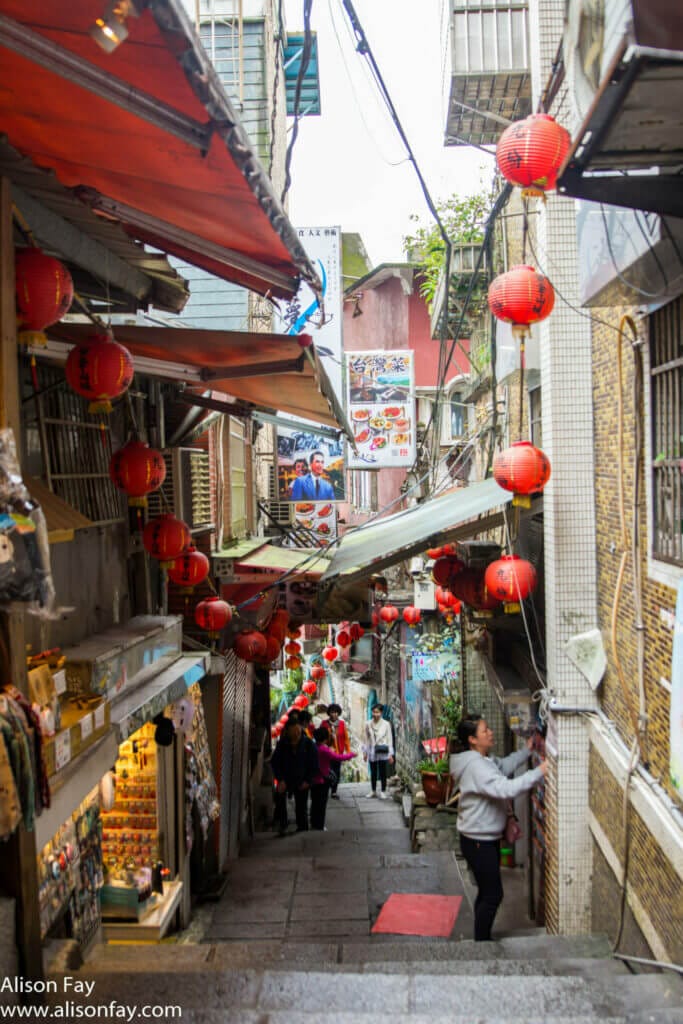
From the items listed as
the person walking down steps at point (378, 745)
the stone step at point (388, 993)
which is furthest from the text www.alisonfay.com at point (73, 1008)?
the person walking down steps at point (378, 745)

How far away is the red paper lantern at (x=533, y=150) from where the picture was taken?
5438 millimetres

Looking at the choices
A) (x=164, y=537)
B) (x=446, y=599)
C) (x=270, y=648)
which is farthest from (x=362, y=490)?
(x=164, y=537)

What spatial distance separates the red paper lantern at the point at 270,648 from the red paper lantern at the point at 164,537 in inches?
167

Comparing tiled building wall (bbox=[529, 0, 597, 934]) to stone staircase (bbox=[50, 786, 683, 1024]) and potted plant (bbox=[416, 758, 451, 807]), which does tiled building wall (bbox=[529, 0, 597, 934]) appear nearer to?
stone staircase (bbox=[50, 786, 683, 1024])

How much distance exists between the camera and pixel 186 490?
12242mm

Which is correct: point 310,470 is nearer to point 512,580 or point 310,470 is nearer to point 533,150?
point 512,580

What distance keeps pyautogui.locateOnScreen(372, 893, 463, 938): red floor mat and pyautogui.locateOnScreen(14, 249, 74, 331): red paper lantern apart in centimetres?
757

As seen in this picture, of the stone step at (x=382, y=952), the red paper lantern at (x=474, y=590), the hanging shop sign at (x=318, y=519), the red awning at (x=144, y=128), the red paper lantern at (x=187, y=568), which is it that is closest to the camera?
the red awning at (x=144, y=128)

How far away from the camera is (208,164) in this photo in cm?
400

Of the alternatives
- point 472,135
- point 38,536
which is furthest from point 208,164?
point 472,135

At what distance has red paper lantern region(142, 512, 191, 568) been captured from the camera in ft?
30.4

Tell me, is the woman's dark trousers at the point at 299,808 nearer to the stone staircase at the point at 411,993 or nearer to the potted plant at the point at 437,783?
the potted plant at the point at 437,783

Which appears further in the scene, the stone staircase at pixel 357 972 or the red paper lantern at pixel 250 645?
the red paper lantern at pixel 250 645

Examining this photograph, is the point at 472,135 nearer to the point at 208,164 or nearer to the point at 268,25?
the point at 268,25
